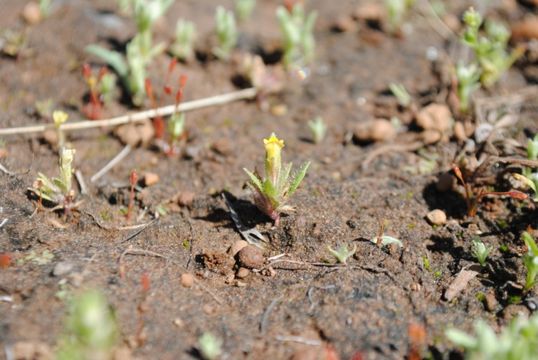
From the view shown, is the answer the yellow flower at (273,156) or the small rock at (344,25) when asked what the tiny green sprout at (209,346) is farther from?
the small rock at (344,25)

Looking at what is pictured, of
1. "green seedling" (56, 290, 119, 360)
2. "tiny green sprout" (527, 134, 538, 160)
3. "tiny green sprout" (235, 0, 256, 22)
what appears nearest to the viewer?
"green seedling" (56, 290, 119, 360)

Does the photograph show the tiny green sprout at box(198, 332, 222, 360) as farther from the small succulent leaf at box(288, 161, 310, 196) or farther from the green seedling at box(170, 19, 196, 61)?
the green seedling at box(170, 19, 196, 61)

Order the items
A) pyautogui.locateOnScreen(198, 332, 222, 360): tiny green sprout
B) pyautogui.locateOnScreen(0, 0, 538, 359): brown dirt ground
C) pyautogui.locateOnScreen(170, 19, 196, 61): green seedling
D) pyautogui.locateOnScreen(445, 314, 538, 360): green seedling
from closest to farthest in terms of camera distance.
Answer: pyautogui.locateOnScreen(445, 314, 538, 360): green seedling
pyautogui.locateOnScreen(198, 332, 222, 360): tiny green sprout
pyautogui.locateOnScreen(0, 0, 538, 359): brown dirt ground
pyautogui.locateOnScreen(170, 19, 196, 61): green seedling

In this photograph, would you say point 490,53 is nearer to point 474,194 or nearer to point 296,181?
point 474,194

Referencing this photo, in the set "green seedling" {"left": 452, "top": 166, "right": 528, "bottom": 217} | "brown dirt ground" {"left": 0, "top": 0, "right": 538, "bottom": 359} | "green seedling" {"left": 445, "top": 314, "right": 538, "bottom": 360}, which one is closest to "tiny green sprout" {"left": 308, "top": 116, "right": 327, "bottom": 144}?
"brown dirt ground" {"left": 0, "top": 0, "right": 538, "bottom": 359}

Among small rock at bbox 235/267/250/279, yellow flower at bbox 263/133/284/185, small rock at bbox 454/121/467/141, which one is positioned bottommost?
small rock at bbox 235/267/250/279

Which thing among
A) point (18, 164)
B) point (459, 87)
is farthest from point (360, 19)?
point (18, 164)

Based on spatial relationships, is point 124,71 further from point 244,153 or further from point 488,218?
point 488,218

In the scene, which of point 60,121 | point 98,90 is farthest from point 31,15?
point 60,121
